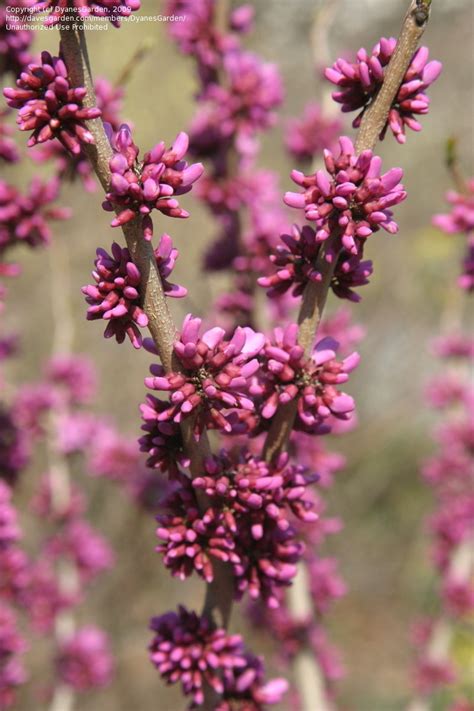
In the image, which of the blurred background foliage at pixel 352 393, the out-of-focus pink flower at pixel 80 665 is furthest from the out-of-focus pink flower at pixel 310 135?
the blurred background foliage at pixel 352 393

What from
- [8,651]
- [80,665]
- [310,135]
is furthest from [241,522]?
[80,665]

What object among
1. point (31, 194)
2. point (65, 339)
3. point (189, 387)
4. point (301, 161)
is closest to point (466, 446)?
point (301, 161)

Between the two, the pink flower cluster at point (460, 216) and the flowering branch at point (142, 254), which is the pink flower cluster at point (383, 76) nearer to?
the flowering branch at point (142, 254)

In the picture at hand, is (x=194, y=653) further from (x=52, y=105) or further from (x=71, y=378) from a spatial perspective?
(x=71, y=378)

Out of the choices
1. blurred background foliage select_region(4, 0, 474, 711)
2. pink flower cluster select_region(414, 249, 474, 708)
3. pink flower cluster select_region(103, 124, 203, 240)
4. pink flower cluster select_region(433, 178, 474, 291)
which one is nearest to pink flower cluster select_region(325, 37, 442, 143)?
pink flower cluster select_region(103, 124, 203, 240)

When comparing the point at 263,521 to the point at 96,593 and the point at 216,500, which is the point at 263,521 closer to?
the point at 216,500

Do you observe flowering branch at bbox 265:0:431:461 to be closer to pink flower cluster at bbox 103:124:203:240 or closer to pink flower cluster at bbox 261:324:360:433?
pink flower cluster at bbox 261:324:360:433
